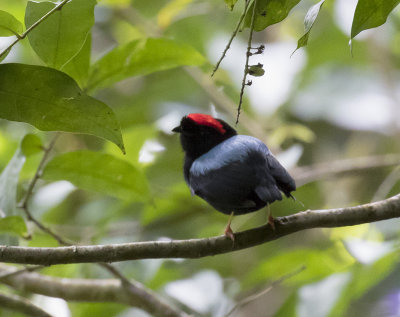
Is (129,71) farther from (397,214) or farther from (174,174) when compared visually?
(174,174)

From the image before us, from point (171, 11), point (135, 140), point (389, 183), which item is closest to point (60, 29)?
point (135, 140)

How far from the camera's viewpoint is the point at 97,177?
247 cm

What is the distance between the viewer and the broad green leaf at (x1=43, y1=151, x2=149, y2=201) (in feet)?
7.80

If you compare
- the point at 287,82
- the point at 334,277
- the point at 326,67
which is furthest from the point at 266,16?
the point at 326,67

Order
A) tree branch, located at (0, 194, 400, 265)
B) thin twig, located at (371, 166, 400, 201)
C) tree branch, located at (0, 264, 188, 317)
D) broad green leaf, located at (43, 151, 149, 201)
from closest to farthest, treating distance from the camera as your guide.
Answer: tree branch, located at (0, 194, 400, 265) < broad green leaf, located at (43, 151, 149, 201) < tree branch, located at (0, 264, 188, 317) < thin twig, located at (371, 166, 400, 201)

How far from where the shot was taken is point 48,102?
1.60m

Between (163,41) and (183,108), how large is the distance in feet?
8.26

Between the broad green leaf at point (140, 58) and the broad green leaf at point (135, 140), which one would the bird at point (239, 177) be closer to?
the broad green leaf at point (140, 58)

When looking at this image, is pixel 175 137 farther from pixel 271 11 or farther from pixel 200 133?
pixel 271 11

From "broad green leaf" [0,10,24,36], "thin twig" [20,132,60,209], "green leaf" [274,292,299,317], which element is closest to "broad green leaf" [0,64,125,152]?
"broad green leaf" [0,10,24,36]

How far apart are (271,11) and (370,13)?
0.86ft

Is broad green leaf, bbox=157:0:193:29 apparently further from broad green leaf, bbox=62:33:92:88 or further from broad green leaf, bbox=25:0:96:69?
broad green leaf, bbox=25:0:96:69

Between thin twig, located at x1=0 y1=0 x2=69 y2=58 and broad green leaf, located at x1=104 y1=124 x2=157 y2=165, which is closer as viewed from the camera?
thin twig, located at x1=0 y1=0 x2=69 y2=58

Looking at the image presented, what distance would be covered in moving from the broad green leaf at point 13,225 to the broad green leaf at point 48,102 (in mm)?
535
